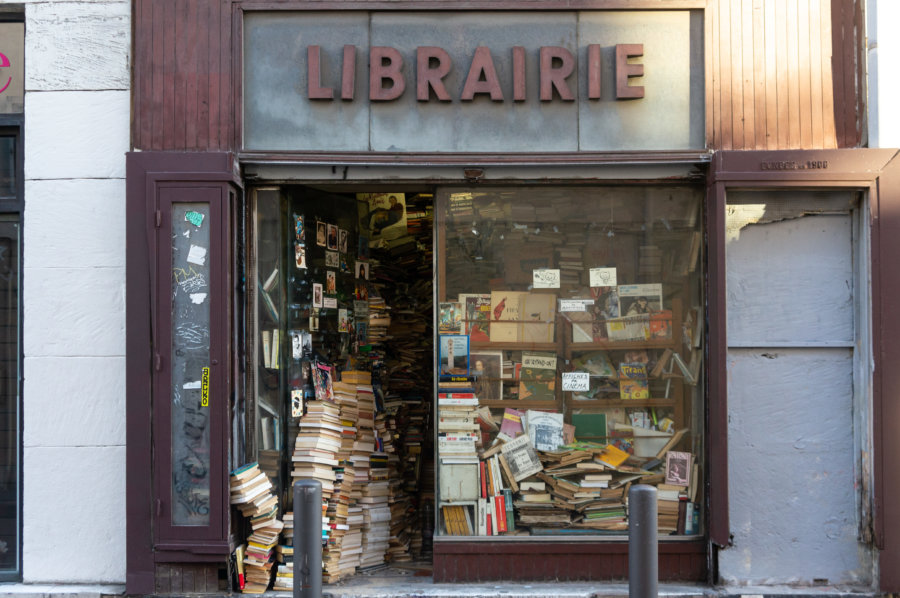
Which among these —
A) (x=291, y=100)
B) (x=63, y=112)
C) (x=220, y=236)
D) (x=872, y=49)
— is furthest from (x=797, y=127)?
(x=63, y=112)

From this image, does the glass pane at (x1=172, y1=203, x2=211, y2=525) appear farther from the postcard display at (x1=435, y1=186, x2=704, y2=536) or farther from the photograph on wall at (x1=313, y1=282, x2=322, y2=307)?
the postcard display at (x1=435, y1=186, x2=704, y2=536)

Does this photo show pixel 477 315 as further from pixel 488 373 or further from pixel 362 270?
pixel 362 270

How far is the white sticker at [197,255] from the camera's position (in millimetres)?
5770

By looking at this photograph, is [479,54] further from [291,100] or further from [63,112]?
[63,112]

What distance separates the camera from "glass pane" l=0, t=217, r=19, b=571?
6070 millimetres

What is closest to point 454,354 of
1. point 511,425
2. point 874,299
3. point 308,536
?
point 511,425

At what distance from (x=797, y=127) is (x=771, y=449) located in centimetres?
244

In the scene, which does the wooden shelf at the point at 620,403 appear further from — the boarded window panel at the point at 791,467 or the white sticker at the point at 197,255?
the white sticker at the point at 197,255

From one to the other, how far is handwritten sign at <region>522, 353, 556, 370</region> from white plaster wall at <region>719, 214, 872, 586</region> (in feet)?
4.40

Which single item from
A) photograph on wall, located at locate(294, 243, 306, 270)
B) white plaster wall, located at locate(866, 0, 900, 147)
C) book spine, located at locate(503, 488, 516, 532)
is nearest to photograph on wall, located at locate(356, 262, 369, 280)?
photograph on wall, located at locate(294, 243, 306, 270)

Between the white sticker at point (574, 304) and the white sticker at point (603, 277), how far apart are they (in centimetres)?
14

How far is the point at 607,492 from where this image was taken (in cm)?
604

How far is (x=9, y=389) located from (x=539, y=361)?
13.8 ft

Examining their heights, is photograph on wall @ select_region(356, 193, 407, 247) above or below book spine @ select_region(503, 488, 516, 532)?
above
